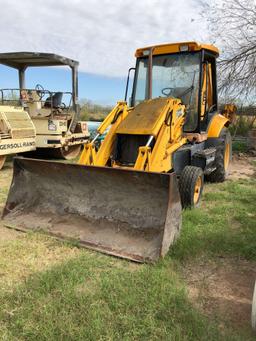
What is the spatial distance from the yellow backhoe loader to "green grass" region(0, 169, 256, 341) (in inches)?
11.2

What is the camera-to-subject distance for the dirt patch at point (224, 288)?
318cm

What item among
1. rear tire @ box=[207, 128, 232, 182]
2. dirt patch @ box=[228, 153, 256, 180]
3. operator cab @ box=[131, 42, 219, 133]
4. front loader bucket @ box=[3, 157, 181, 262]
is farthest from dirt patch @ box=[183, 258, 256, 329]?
dirt patch @ box=[228, 153, 256, 180]

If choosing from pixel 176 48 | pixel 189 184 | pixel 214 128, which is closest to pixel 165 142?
pixel 189 184

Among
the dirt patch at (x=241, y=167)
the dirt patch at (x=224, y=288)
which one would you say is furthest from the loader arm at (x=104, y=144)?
the dirt patch at (x=241, y=167)

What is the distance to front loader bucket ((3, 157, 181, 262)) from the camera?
427 centimetres

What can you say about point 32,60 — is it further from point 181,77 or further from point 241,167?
point 241,167

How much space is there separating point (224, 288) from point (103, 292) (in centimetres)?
109

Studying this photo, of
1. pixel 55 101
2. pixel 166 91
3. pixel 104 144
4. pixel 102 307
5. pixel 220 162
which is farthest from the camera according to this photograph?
pixel 55 101

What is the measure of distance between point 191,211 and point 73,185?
5.50 ft

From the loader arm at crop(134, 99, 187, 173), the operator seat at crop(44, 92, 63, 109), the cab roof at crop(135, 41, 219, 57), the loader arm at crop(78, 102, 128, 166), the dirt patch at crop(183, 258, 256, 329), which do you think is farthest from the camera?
the operator seat at crop(44, 92, 63, 109)

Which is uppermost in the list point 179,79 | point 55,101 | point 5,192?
point 179,79

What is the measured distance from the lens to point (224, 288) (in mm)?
3600

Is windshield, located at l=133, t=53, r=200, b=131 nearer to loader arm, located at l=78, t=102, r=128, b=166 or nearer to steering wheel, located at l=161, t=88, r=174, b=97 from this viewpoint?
steering wheel, located at l=161, t=88, r=174, b=97

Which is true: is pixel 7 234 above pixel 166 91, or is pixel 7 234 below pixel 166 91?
below
